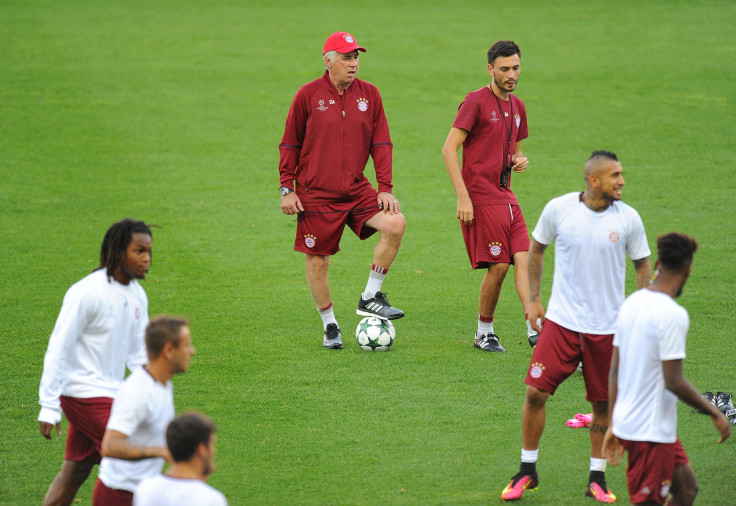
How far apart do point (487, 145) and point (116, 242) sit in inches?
170

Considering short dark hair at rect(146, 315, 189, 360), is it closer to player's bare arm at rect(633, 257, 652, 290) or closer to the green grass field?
the green grass field

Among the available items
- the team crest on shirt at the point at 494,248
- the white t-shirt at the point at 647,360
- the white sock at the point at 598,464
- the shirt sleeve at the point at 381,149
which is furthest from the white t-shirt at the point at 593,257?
the shirt sleeve at the point at 381,149

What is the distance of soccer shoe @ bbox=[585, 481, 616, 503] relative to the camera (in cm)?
565

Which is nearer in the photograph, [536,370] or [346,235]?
[536,370]

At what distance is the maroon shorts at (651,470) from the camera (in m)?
4.61

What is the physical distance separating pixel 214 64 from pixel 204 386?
15.5m

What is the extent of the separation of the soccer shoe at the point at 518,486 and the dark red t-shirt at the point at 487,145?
324 centimetres

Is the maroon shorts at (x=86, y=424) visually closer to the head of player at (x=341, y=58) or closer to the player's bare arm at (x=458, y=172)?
the player's bare arm at (x=458, y=172)

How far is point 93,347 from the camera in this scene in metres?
4.96

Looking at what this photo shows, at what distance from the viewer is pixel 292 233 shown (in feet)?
43.8

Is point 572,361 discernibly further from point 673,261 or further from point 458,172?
point 458,172

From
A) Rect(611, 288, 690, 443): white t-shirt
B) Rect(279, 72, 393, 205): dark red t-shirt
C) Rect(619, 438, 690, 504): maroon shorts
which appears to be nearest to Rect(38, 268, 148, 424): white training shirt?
Rect(611, 288, 690, 443): white t-shirt

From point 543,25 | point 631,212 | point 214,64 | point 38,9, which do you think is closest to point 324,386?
point 631,212

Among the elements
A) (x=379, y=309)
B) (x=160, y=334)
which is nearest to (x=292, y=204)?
(x=379, y=309)
